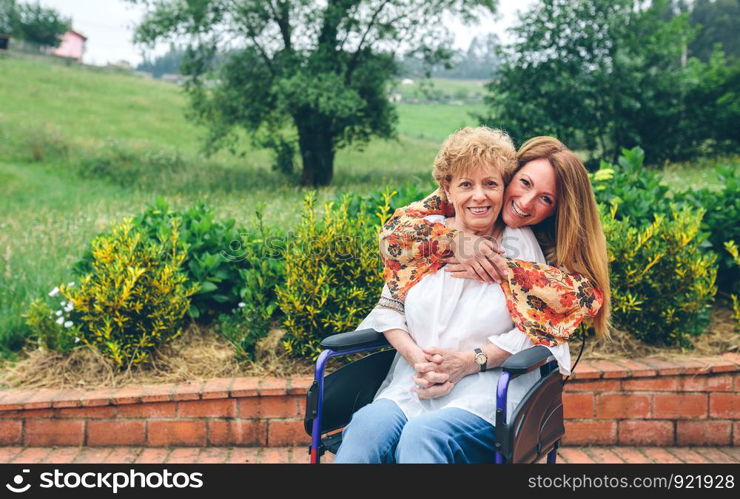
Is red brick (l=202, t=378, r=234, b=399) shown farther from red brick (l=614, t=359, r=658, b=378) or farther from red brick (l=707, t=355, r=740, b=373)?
red brick (l=707, t=355, r=740, b=373)

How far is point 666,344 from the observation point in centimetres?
379

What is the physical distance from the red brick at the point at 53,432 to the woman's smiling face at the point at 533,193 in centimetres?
233

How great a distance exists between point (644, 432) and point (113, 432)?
262 cm

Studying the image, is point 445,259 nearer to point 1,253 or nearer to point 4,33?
point 1,253

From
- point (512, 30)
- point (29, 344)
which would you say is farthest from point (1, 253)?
point (512, 30)

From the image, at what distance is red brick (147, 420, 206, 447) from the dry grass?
23cm

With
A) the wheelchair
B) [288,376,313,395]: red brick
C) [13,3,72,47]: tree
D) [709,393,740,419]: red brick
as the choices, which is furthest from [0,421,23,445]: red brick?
[13,3,72,47]: tree

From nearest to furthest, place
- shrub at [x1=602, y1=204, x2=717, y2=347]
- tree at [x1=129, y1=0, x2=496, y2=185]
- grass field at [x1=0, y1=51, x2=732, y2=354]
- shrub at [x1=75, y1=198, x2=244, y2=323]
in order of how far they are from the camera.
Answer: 1. shrub at [x1=602, y1=204, x2=717, y2=347]
2. shrub at [x1=75, y1=198, x2=244, y2=323]
3. grass field at [x1=0, y1=51, x2=732, y2=354]
4. tree at [x1=129, y1=0, x2=496, y2=185]

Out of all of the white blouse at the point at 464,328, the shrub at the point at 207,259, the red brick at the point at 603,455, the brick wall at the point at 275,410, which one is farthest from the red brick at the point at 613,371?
the shrub at the point at 207,259

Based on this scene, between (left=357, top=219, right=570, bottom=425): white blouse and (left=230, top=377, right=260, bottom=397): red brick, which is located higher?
(left=357, top=219, right=570, bottom=425): white blouse

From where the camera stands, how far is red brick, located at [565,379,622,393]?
3492 mm

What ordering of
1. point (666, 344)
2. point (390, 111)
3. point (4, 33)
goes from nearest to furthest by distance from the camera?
point (666, 344) < point (390, 111) < point (4, 33)

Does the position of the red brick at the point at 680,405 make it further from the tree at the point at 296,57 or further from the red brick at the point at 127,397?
the tree at the point at 296,57
